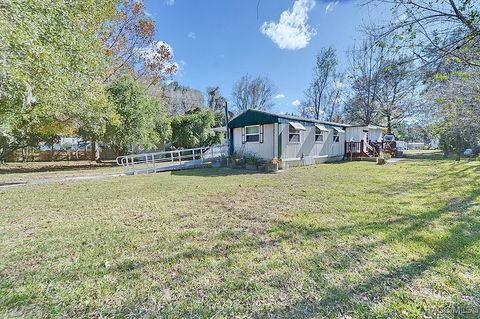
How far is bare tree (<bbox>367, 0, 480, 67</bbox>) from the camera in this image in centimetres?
279

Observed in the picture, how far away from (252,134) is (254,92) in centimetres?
2723

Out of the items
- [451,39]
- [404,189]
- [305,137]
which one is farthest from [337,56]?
[451,39]

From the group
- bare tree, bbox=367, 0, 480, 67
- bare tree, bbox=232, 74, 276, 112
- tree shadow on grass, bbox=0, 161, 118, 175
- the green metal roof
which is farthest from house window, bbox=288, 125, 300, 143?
bare tree, bbox=232, 74, 276, 112

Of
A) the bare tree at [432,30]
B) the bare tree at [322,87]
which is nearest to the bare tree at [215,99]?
the bare tree at [322,87]

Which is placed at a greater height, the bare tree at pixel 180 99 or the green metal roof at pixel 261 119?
the bare tree at pixel 180 99

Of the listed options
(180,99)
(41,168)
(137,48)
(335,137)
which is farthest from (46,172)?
(180,99)

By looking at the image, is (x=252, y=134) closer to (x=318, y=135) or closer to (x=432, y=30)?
(x=318, y=135)

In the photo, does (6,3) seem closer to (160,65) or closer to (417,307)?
(417,307)

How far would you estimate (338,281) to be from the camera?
2244mm

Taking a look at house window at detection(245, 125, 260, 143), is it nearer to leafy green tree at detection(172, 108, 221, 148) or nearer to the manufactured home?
the manufactured home

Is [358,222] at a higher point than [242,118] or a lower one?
lower

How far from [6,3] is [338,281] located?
7682 mm

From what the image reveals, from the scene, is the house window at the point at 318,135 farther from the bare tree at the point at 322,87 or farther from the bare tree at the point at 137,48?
the bare tree at the point at 322,87

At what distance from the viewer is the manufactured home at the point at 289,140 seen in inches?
451
